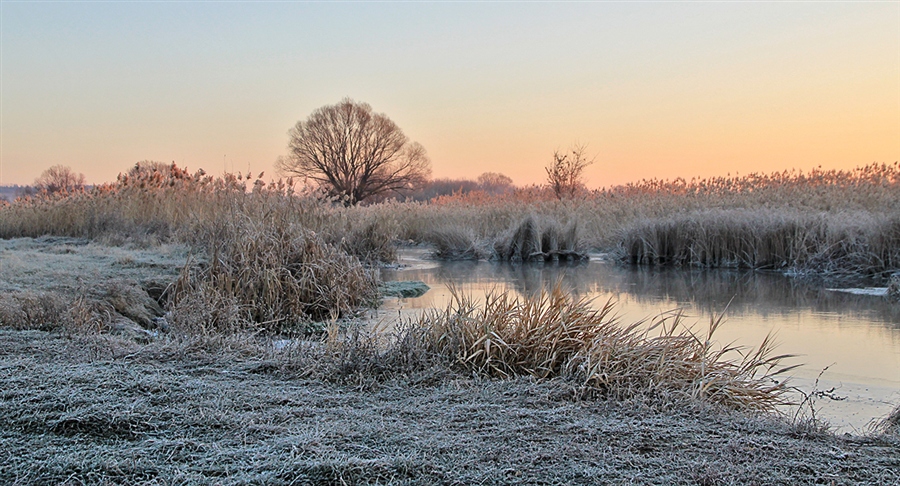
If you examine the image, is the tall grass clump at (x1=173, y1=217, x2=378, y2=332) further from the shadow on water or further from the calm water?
the shadow on water

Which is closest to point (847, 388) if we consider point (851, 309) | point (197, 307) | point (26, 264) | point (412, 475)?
point (412, 475)

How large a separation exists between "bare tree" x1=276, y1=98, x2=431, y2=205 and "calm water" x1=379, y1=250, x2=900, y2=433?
1200 inches

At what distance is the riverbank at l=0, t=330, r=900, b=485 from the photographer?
2.15 m

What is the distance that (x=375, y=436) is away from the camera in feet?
8.01

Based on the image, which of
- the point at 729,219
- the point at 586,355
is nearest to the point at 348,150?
the point at 729,219

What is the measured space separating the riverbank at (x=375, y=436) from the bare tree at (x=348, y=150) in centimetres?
3997

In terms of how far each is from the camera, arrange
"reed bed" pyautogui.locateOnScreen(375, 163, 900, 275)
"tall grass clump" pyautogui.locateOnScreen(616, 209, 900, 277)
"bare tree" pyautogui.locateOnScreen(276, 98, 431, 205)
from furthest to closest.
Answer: "bare tree" pyautogui.locateOnScreen(276, 98, 431, 205), "reed bed" pyautogui.locateOnScreen(375, 163, 900, 275), "tall grass clump" pyautogui.locateOnScreen(616, 209, 900, 277)

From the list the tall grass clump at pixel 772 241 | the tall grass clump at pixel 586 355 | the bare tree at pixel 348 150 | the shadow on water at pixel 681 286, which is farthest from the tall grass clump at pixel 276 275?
the bare tree at pixel 348 150

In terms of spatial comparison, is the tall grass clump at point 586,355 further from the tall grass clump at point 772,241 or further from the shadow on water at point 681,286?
the tall grass clump at point 772,241

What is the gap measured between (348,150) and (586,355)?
40603mm

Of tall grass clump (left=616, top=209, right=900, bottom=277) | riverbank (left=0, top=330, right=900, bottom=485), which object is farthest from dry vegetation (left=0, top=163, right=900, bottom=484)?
tall grass clump (left=616, top=209, right=900, bottom=277)

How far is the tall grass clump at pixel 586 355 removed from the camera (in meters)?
3.40

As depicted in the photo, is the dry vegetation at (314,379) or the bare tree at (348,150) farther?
the bare tree at (348,150)

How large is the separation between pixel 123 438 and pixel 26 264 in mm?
5372
